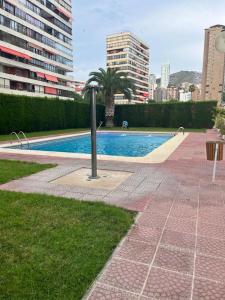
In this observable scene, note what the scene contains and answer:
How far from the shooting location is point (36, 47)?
52312mm

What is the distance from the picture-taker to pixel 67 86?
66.5 m

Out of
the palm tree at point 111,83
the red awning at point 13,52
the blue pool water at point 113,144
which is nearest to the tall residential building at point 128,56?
the red awning at point 13,52

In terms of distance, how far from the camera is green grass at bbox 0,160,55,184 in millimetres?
6841

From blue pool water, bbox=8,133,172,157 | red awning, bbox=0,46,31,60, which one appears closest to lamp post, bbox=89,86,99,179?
blue pool water, bbox=8,133,172,157

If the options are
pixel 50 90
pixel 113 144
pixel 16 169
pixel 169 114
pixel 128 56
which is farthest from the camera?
pixel 128 56

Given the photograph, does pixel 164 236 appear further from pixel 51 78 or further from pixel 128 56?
pixel 128 56

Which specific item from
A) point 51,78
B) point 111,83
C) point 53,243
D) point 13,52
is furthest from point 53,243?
point 51,78

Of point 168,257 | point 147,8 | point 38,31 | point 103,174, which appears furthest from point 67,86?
point 168,257

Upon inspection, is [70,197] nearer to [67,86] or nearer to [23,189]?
[23,189]

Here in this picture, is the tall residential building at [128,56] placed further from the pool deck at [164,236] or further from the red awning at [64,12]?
the pool deck at [164,236]

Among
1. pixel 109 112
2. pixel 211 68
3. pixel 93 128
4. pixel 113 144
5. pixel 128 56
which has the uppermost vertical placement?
pixel 128 56

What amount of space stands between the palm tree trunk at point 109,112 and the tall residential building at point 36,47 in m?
19.1

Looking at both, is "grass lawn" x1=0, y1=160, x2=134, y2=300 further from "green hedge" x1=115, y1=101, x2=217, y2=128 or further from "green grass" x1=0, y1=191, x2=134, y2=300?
"green hedge" x1=115, y1=101, x2=217, y2=128

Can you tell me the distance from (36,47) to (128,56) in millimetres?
61933
